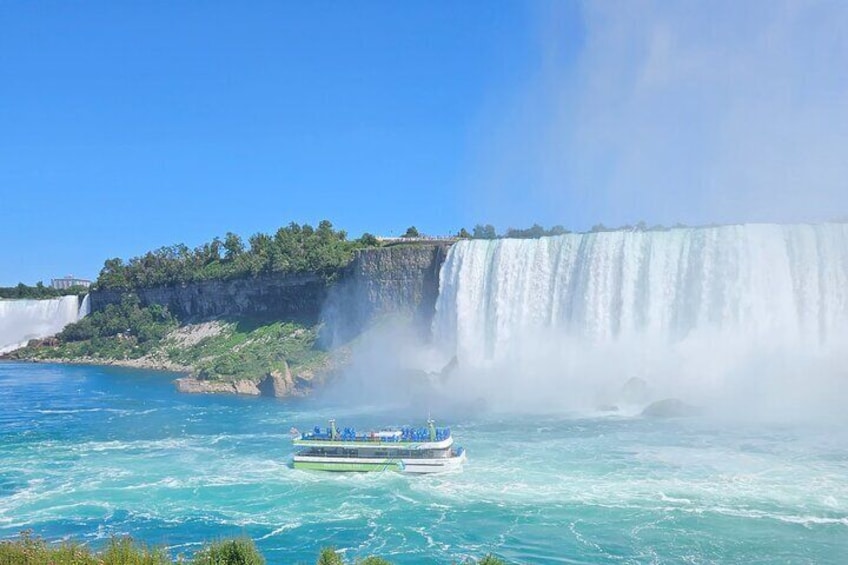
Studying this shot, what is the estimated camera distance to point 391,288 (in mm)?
74500

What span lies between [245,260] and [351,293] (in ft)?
73.5

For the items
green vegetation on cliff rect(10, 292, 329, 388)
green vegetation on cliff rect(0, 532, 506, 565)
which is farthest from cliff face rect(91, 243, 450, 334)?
green vegetation on cliff rect(0, 532, 506, 565)

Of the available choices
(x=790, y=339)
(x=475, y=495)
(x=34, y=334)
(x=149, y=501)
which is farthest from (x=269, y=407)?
(x=34, y=334)

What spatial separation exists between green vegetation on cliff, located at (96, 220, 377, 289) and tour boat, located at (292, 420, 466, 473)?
4519 cm

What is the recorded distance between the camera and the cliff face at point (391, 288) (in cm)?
7250

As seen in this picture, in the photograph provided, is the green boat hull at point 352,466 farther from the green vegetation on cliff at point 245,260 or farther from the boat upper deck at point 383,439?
the green vegetation on cliff at point 245,260

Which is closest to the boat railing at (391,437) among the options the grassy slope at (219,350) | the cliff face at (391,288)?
the grassy slope at (219,350)

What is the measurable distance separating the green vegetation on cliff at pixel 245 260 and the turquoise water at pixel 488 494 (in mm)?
37591

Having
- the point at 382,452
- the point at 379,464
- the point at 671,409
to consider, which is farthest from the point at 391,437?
the point at 671,409

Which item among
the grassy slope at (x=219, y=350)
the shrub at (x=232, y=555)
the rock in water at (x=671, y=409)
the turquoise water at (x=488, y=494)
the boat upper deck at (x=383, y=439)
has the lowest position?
the turquoise water at (x=488, y=494)

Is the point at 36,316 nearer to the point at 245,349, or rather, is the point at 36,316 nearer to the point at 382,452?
the point at 245,349

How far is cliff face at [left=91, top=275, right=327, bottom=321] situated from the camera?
8588 centimetres

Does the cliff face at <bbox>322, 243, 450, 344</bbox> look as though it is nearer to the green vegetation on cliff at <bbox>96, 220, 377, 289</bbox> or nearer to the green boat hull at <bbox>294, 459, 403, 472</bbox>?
the green vegetation on cliff at <bbox>96, 220, 377, 289</bbox>

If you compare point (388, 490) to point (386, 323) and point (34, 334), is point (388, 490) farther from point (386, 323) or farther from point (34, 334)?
point (34, 334)
